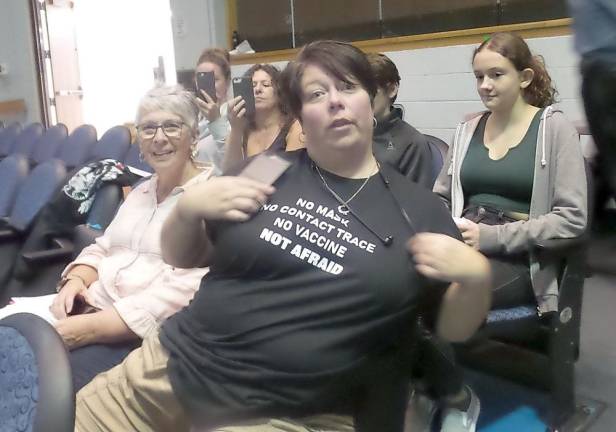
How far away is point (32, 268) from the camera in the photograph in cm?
232

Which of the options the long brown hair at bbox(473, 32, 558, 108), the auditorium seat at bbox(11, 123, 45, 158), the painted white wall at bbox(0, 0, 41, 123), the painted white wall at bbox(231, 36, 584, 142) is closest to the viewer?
the long brown hair at bbox(473, 32, 558, 108)

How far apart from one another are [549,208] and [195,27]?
3.78m

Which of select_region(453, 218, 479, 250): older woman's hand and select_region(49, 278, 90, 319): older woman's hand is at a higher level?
select_region(453, 218, 479, 250): older woman's hand

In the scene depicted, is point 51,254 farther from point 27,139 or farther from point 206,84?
point 27,139

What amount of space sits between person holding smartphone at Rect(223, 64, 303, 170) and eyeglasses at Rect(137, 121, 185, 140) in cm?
31

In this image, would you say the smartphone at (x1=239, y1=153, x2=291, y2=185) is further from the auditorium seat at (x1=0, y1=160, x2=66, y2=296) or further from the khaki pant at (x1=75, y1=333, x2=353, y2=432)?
the auditorium seat at (x1=0, y1=160, x2=66, y2=296)

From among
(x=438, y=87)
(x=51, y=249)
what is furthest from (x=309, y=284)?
(x=438, y=87)

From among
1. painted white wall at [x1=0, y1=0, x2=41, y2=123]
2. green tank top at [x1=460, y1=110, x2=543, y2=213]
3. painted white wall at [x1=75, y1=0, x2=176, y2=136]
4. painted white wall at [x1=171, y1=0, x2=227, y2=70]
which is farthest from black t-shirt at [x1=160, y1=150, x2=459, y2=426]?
painted white wall at [x1=0, y1=0, x2=41, y2=123]

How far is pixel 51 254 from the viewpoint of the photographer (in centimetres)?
227

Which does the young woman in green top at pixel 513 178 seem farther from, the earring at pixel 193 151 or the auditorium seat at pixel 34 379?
the auditorium seat at pixel 34 379

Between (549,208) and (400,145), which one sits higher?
(400,145)

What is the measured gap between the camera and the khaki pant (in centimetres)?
124

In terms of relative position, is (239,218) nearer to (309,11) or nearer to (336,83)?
(336,83)

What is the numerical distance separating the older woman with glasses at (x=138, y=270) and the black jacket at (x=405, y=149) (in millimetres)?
621
